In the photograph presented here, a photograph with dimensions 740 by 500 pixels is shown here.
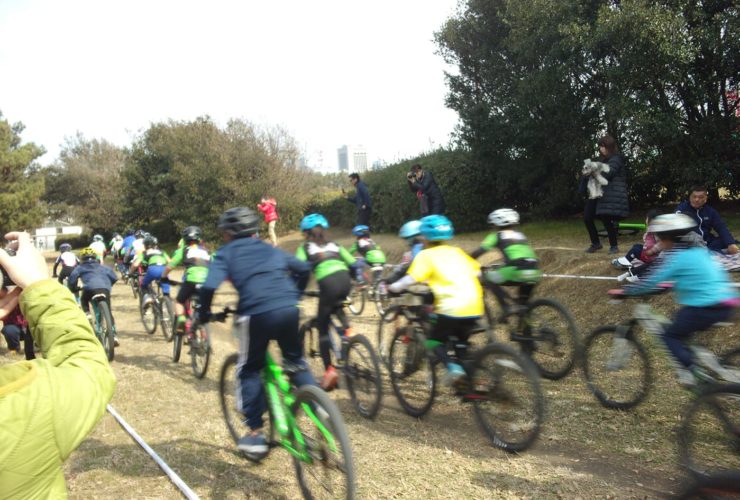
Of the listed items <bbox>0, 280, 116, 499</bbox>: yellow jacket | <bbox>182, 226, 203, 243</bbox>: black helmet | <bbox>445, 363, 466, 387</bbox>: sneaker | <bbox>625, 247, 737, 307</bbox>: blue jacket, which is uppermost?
<bbox>182, 226, 203, 243</bbox>: black helmet

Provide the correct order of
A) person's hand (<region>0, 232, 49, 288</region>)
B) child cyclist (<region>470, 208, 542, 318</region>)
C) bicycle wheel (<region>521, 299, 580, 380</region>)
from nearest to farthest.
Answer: person's hand (<region>0, 232, 49, 288</region>) < bicycle wheel (<region>521, 299, 580, 380</region>) < child cyclist (<region>470, 208, 542, 318</region>)

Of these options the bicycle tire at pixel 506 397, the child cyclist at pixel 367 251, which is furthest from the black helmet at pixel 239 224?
the child cyclist at pixel 367 251

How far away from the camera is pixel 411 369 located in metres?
5.67

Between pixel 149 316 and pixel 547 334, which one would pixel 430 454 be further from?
pixel 149 316

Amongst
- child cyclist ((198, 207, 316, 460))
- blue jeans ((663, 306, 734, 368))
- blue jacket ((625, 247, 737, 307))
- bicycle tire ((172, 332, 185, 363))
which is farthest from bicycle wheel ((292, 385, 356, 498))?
bicycle tire ((172, 332, 185, 363))

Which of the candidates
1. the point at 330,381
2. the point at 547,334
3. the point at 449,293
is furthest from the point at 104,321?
the point at 547,334

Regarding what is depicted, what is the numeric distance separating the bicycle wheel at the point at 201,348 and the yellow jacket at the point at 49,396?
19.1 ft

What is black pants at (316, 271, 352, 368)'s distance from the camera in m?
5.77

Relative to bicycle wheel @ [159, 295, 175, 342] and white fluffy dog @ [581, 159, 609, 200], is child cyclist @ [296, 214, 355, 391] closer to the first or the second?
bicycle wheel @ [159, 295, 175, 342]

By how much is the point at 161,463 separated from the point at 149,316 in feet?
23.1

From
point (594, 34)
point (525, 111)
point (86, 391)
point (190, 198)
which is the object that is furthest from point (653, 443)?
point (190, 198)

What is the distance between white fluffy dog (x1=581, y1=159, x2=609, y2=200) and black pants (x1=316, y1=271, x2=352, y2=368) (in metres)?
5.24

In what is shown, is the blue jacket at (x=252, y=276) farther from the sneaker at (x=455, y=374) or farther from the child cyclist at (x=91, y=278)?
the child cyclist at (x=91, y=278)

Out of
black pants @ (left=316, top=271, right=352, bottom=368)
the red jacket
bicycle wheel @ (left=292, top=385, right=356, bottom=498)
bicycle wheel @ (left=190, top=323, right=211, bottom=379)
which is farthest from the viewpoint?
the red jacket
